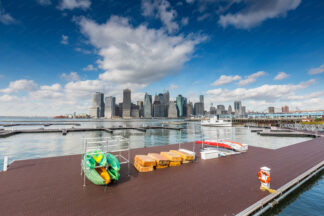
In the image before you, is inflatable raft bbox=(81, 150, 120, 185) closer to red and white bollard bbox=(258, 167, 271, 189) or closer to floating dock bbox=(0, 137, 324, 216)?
floating dock bbox=(0, 137, 324, 216)

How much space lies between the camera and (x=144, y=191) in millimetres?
6109

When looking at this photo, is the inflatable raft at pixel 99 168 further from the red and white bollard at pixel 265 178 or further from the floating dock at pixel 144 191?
the red and white bollard at pixel 265 178

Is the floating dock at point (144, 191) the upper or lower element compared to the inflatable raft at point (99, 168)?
lower

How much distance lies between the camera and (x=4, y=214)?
Answer: 4.53 meters

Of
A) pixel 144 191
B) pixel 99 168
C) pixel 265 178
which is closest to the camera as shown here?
pixel 144 191

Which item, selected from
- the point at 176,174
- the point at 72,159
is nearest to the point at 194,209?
the point at 176,174

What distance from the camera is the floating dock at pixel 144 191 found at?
492 cm

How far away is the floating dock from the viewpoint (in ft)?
16.1

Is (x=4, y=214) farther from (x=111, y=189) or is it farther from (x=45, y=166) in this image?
(x=45, y=166)

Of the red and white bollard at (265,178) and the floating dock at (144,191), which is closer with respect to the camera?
the floating dock at (144,191)

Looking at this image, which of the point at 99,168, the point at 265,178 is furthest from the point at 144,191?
the point at 265,178

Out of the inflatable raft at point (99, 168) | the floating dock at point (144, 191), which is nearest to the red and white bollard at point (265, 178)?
the floating dock at point (144, 191)

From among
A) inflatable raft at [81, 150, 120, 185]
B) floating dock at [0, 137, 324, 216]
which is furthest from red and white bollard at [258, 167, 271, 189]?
inflatable raft at [81, 150, 120, 185]

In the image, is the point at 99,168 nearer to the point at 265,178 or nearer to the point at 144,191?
the point at 144,191
